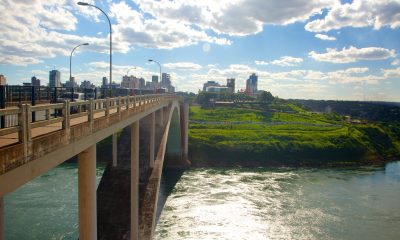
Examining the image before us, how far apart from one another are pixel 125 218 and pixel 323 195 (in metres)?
27.4

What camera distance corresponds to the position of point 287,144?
73.7m

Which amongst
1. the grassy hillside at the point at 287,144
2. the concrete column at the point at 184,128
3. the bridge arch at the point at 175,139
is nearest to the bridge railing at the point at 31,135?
the bridge arch at the point at 175,139

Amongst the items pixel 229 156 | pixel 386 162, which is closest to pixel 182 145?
pixel 229 156

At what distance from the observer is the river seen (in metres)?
29.7

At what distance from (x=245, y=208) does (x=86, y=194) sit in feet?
89.1

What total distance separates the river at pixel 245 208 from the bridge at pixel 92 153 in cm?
431

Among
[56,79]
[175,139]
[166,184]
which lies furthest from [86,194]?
[175,139]

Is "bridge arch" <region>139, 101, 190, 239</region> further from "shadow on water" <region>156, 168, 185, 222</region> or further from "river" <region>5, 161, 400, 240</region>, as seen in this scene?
"river" <region>5, 161, 400, 240</region>

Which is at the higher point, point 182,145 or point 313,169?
point 182,145

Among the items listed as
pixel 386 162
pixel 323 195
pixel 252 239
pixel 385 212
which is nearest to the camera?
pixel 252 239

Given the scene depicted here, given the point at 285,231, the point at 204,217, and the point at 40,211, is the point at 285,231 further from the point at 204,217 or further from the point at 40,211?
the point at 40,211

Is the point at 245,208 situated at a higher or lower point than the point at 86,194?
lower

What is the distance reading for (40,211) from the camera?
105ft

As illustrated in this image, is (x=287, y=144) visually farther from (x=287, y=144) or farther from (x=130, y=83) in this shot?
(x=130, y=83)
